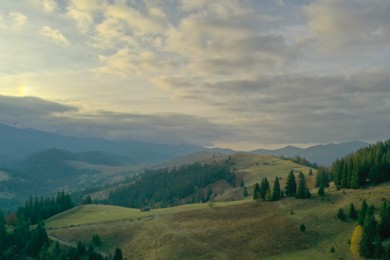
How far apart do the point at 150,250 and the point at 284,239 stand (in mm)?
39065

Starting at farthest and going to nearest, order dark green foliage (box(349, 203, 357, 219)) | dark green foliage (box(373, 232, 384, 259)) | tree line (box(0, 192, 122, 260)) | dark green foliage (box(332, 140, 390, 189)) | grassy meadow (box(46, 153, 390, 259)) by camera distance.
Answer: dark green foliage (box(332, 140, 390, 189))
tree line (box(0, 192, 122, 260))
dark green foliage (box(349, 203, 357, 219))
grassy meadow (box(46, 153, 390, 259))
dark green foliage (box(373, 232, 384, 259))

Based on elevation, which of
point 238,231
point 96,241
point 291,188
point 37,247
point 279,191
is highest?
point 291,188

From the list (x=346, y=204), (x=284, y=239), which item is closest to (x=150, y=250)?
(x=284, y=239)

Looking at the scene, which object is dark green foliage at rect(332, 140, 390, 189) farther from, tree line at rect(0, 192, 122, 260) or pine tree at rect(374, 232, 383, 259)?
tree line at rect(0, 192, 122, 260)

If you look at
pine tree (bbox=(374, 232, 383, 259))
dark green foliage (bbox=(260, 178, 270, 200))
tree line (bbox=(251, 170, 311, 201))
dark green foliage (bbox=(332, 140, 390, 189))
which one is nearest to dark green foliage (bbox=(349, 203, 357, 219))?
pine tree (bbox=(374, 232, 383, 259))

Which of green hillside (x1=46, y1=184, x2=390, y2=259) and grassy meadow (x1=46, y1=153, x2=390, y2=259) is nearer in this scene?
grassy meadow (x1=46, y1=153, x2=390, y2=259)

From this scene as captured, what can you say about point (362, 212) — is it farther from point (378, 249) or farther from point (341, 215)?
point (378, 249)

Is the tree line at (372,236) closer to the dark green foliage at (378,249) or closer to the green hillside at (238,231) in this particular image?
the dark green foliage at (378,249)

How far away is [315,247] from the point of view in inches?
3986

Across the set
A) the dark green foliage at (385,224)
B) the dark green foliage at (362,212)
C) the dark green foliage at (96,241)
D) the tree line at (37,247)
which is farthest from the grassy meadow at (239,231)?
the dark green foliage at (385,224)

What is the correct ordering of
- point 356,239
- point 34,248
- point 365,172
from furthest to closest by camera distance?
point 365,172 → point 34,248 → point 356,239

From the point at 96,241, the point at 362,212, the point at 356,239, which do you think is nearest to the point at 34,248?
the point at 96,241

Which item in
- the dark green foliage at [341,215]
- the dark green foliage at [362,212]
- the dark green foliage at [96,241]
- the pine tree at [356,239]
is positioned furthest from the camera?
the dark green foliage at [96,241]

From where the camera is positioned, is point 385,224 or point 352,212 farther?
point 352,212
